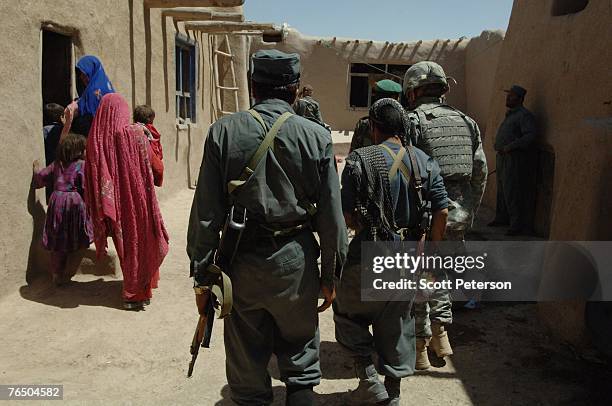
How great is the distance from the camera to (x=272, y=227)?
2.40m

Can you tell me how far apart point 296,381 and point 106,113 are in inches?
108

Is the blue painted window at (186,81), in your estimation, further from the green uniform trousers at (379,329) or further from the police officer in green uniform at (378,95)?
the green uniform trousers at (379,329)

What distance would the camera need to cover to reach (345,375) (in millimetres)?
3453

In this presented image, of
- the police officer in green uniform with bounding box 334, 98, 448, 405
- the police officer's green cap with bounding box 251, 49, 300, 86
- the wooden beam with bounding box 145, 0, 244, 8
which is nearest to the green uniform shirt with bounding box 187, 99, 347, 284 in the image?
the police officer's green cap with bounding box 251, 49, 300, 86

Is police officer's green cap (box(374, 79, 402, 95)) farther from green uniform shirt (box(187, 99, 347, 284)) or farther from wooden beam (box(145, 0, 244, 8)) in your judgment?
Answer: wooden beam (box(145, 0, 244, 8))

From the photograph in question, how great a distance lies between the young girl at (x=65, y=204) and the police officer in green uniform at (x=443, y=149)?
265 centimetres

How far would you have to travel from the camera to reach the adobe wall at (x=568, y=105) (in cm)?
348

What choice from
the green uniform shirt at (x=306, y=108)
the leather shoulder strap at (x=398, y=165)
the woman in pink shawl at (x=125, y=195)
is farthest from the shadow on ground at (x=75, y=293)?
the green uniform shirt at (x=306, y=108)

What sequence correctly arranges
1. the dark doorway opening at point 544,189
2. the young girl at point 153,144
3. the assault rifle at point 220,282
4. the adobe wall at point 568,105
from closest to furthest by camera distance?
the assault rifle at point 220,282 < the adobe wall at point 568,105 < the young girl at point 153,144 < the dark doorway opening at point 544,189

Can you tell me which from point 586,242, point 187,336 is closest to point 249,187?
point 187,336

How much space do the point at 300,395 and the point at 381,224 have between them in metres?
0.89

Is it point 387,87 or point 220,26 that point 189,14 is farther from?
point 387,87

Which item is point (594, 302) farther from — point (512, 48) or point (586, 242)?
point (512, 48)

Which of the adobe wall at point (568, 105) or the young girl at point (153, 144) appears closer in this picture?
the adobe wall at point (568, 105)
